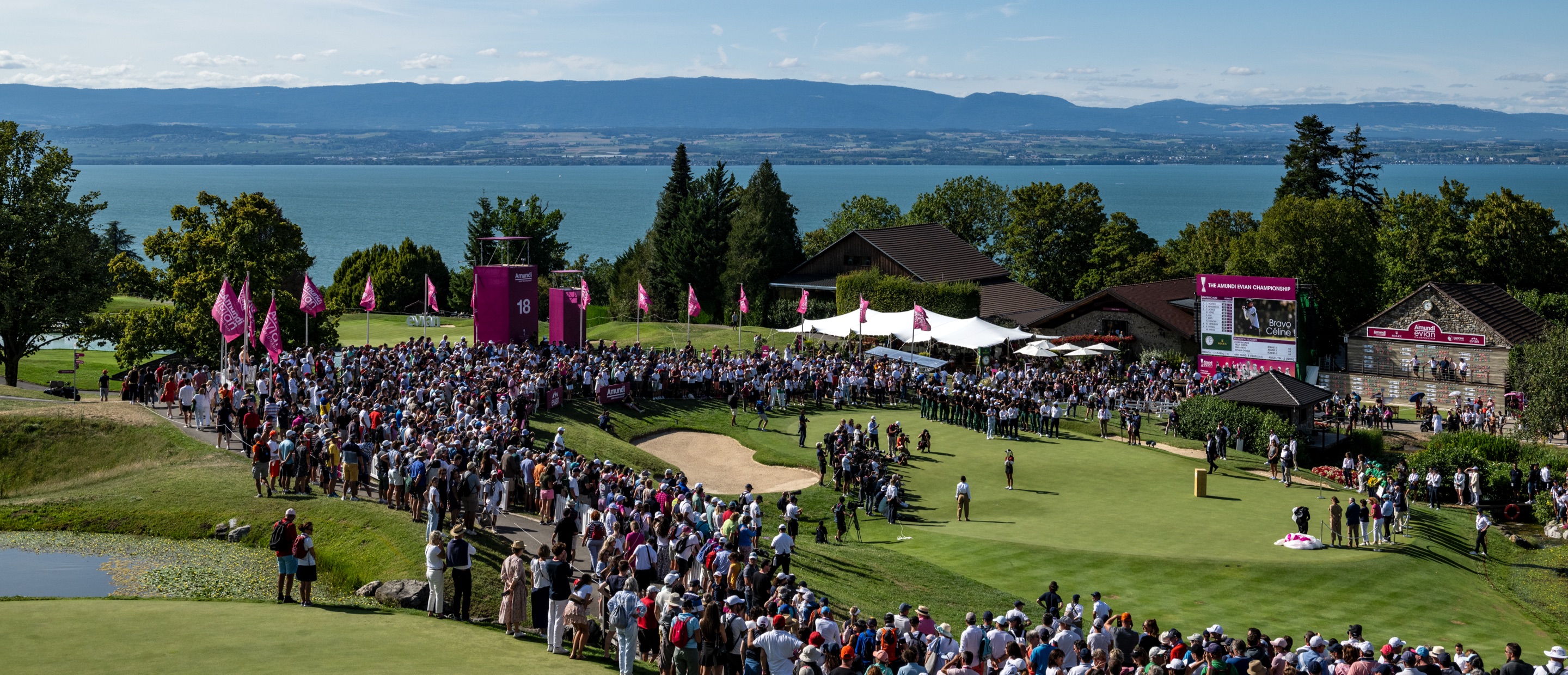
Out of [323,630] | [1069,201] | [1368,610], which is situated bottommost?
[1368,610]

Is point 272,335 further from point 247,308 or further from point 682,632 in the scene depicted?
point 682,632

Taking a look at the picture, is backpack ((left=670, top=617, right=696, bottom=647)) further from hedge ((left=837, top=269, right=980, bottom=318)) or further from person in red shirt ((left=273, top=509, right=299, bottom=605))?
hedge ((left=837, top=269, right=980, bottom=318))

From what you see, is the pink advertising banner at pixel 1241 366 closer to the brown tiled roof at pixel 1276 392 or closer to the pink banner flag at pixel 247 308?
the brown tiled roof at pixel 1276 392

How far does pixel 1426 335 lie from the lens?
170 ft

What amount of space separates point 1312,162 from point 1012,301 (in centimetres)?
3065

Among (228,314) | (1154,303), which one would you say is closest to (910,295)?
(1154,303)

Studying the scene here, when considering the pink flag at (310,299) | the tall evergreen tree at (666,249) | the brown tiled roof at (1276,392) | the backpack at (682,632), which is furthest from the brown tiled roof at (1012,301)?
the backpack at (682,632)

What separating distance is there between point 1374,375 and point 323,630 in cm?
4922

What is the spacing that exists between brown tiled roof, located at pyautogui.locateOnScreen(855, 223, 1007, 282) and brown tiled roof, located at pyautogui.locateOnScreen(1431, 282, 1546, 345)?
23.5m

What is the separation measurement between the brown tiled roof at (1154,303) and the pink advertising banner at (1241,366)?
5030 millimetres

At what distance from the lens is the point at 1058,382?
43.6 meters

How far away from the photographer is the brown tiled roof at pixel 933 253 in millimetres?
64500

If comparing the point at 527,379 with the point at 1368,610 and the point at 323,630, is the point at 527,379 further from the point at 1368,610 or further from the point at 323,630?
the point at 1368,610

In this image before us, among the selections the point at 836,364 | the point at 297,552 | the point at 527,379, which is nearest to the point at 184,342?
the point at 527,379
